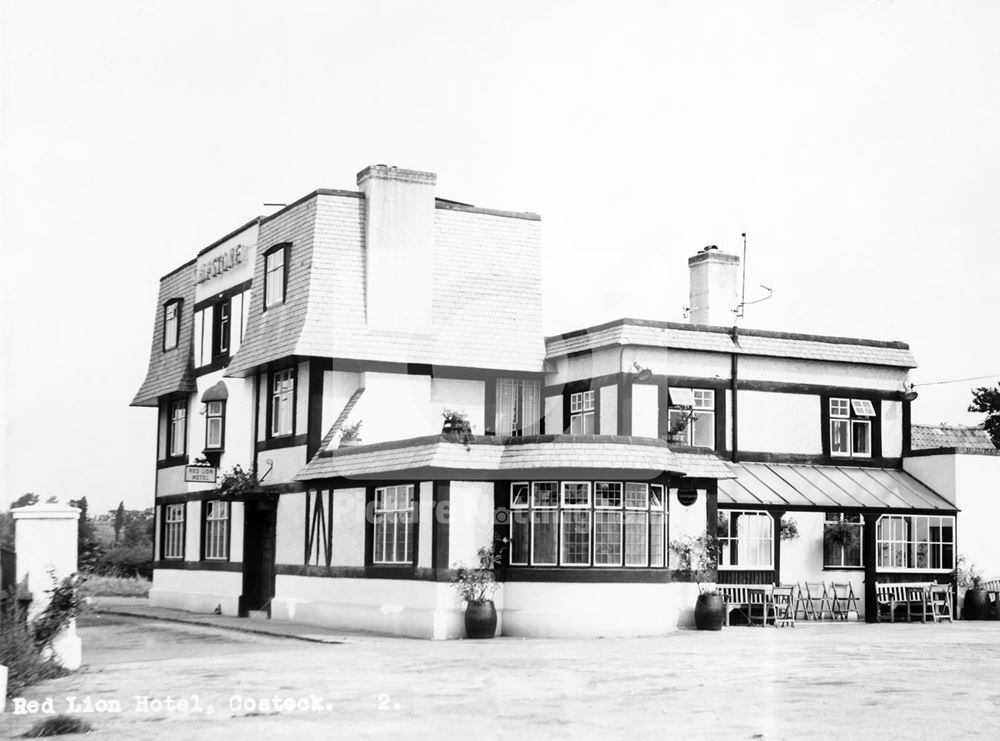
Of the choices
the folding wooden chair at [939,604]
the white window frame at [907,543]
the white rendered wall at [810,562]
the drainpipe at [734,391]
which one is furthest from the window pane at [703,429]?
the folding wooden chair at [939,604]

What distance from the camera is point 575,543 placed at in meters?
22.9

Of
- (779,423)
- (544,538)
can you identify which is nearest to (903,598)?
Result: (779,423)

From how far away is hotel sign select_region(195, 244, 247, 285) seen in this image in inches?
1219

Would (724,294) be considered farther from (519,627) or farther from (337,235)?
(519,627)

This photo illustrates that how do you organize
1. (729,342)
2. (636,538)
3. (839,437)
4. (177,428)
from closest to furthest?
(636,538), (729,342), (839,437), (177,428)

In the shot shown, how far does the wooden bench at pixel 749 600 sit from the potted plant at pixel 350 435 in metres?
7.29

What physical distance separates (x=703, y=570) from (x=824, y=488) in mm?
5941

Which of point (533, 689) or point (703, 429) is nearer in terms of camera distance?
point (533, 689)

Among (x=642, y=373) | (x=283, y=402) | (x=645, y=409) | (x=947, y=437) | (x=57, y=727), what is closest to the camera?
(x=57, y=727)

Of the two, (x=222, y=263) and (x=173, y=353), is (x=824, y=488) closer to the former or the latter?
(x=222, y=263)

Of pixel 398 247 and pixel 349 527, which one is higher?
pixel 398 247

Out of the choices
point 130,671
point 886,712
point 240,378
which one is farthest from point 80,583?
point 240,378

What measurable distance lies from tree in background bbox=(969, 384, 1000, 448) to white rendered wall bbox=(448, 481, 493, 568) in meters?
21.5

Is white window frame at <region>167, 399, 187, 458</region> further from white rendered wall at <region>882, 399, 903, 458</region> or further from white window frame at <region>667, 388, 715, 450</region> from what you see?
white rendered wall at <region>882, 399, 903, 458</region>
